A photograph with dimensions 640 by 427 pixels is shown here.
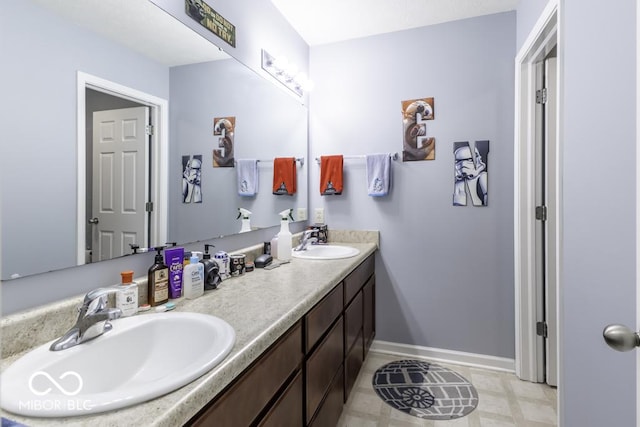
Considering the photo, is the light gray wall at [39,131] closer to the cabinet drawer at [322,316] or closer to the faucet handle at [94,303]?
the faucet handle at [94,303]

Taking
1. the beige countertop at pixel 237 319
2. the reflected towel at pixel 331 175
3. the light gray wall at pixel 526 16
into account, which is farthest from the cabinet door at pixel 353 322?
the light gray wall at pixel 526 16

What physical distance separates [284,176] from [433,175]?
1.06 metres

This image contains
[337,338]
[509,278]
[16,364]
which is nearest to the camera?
[16,364]

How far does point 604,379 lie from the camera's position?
0.96 m

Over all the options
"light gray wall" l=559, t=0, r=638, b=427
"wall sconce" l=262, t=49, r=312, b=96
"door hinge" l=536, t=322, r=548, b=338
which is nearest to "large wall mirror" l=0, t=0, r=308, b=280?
"wall sconce" l=262, t=49, r=312, b=96

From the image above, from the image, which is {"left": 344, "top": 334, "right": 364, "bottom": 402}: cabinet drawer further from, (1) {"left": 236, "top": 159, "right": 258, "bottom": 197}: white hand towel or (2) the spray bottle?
(1) {"left": 236, "top": 159, "right": 258, "bottom": 197}: white hand towel

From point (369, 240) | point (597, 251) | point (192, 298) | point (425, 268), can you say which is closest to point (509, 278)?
point (425, 268)

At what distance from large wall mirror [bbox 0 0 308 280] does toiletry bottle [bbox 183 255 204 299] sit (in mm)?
195

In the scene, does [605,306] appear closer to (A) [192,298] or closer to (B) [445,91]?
(A) [192,298]

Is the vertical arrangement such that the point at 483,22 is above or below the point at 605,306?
above

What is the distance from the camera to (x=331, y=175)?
2.46 metres

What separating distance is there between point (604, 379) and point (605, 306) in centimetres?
22

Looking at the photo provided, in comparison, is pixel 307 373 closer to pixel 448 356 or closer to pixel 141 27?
pixel 141 27

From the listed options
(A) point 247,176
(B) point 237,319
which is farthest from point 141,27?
(B) point 237,319
